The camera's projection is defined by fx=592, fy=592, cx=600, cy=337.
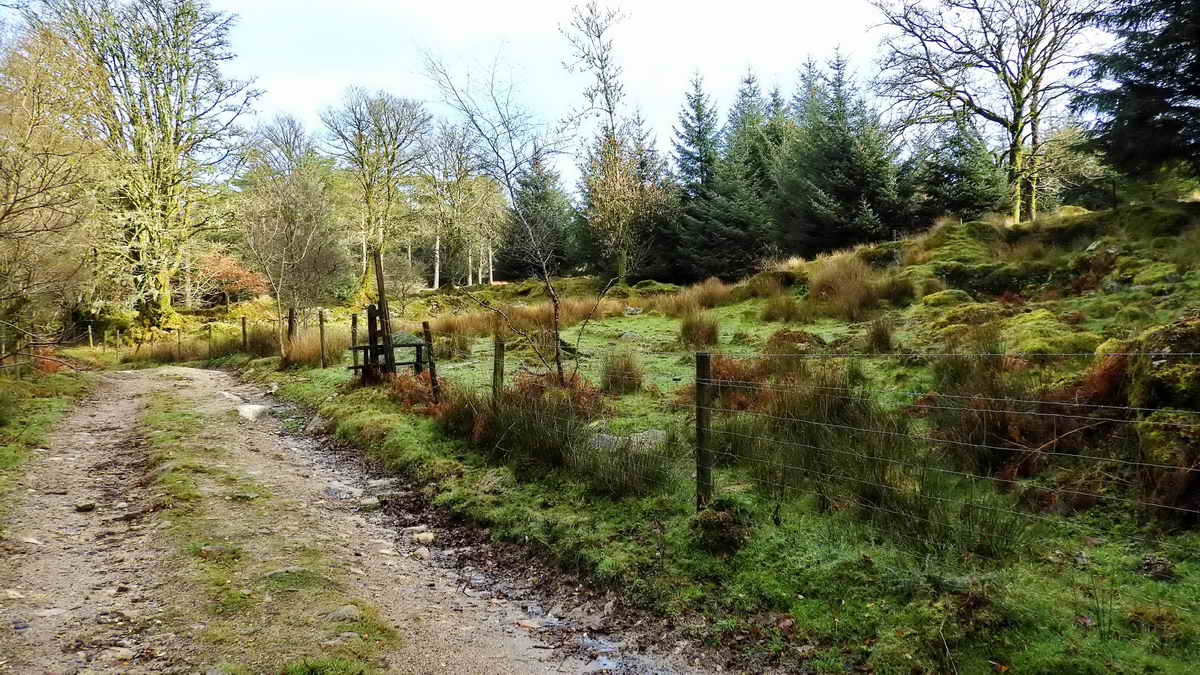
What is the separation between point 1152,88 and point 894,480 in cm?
1073

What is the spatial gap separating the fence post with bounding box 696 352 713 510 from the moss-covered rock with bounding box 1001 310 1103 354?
324 cm

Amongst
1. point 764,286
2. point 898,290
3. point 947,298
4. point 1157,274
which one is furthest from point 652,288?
point 1157,274

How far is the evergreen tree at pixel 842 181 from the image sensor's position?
18766mm

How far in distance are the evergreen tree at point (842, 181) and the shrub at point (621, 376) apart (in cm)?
1308

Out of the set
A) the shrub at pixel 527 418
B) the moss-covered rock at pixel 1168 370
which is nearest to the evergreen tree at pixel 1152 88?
the moss-covered rock at pixel 1168 370

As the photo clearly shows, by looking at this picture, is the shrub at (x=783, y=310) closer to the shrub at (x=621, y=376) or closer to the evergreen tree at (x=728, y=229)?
the shrub at (x=621, y=376)

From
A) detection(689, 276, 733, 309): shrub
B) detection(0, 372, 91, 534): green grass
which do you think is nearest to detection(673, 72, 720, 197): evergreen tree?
detection(689, 276, 733, 309): shrub

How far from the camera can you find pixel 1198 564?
115 inches

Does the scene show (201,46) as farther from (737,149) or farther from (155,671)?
(155,671)

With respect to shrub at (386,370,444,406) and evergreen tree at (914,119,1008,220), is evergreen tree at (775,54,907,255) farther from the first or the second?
shrub at (386,370,444,406)

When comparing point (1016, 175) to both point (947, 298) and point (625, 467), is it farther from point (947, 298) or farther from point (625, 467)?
point (625, 467)

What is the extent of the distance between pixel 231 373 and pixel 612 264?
1655 centimetres

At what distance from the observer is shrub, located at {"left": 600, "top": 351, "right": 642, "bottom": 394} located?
307 inches

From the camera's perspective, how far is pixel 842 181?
1897cm
